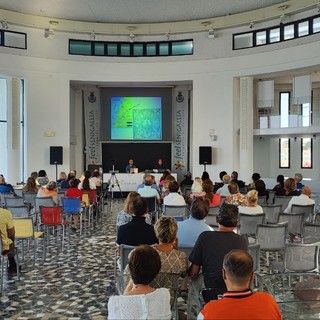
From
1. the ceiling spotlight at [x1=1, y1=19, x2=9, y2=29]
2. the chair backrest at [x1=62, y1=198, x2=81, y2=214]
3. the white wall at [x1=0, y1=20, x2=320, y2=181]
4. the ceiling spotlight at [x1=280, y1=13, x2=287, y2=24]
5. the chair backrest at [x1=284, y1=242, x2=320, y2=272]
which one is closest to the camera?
the chair backrest at [x1=284, y1=242, x2=320, y2=272]

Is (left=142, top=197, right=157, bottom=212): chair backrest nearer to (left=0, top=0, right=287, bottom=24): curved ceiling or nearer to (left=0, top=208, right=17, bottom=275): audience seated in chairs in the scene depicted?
(left=0, top=208, right=17, bottom=275): audience seated in chairs

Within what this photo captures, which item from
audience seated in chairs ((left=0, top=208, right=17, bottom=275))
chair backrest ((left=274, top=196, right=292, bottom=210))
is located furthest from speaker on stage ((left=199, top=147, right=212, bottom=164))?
audience seated in chairs ((left=0, top=208, right=17, bottom=275))

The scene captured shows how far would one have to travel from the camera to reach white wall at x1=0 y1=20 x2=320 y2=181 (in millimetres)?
15820

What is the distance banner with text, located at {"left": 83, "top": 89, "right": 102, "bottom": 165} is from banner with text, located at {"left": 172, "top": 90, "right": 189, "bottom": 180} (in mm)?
3496

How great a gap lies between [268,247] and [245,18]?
39.6 feet

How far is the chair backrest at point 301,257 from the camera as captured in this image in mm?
4324

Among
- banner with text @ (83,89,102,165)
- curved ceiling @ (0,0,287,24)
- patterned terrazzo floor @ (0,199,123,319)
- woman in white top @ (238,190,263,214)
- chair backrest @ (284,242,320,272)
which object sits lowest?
patterned terrazzo floor @ (0,199,123,319)

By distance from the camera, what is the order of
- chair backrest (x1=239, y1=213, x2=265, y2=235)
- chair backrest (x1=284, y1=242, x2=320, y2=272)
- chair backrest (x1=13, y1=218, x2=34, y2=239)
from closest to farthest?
chair backrest (x1=284, y1=242, x2=320, y2=272) → chair backrest (x1=13, y1=218, x2=34, y2=239) → chair backrest (x1=239, y1=213, x2=265, y2=235)

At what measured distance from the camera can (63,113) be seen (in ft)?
53.7

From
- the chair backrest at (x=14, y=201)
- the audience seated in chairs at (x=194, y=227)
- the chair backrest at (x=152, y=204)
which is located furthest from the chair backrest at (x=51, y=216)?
the audience seated in chairs at (x=194, y=227)

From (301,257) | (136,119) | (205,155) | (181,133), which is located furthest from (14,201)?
(181,133)

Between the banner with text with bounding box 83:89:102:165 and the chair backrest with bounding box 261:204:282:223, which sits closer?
the chair backrest with bounding box 261:204:282:223

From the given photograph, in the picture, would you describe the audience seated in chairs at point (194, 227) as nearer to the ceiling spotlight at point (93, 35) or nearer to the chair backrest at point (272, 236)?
the chair backrest at point (272, 236)

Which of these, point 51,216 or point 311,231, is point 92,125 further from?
point 311,231
